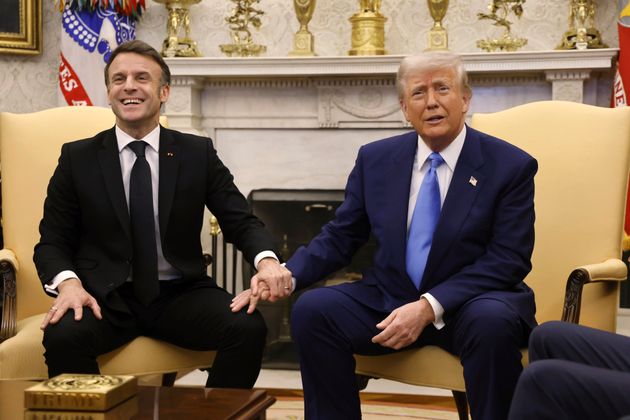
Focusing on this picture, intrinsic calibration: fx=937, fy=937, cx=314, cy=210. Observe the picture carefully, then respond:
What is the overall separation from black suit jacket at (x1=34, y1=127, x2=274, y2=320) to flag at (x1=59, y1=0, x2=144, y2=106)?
1808 mm

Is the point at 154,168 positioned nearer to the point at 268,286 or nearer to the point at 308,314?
the point at 268,286

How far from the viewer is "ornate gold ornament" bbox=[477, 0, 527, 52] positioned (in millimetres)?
4520

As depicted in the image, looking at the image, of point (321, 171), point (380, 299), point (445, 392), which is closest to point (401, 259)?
point (380, 299)

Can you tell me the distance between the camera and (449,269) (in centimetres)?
272

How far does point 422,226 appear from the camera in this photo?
2793 millimetres

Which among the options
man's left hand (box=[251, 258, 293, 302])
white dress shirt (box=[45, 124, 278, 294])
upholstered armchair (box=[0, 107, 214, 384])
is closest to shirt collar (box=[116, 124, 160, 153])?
white dress shirt (box=[45, 124, 278, 294])

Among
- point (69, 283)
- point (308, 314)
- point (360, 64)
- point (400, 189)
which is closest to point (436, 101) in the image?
point (400, 189)

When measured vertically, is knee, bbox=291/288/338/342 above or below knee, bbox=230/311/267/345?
above

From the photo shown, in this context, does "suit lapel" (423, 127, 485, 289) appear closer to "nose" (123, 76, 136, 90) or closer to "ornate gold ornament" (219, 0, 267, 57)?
"nose" (123, 76, 136, 90)

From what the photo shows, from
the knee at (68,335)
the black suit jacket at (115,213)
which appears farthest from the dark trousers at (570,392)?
the knee at (68,335)

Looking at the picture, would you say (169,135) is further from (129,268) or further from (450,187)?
(450,187)

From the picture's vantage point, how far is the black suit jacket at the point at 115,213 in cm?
291

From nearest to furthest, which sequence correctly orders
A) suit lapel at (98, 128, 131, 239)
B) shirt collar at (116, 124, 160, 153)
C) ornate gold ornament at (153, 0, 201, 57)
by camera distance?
suit lapel at (98, 128, 131, 239) → shirt collar at (116, 124, 160, 153) → ornate gold ornament at (153, 0, 201, 57)

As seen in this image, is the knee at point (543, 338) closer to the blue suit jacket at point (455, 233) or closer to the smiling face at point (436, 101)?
the blue suit jacket at point (455, 233)
